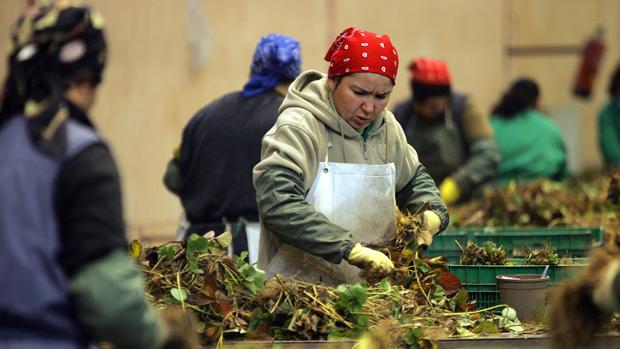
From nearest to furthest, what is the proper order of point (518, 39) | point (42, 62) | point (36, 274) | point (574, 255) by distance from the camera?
point (36, 274)
point (42, 62)
point (574, 255)
point (518, 39)

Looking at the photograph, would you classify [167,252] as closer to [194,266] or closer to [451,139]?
[194,266]

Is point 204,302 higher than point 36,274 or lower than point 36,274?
lower

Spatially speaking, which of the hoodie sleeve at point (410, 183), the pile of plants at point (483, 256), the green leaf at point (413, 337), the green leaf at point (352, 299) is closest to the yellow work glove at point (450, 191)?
the hoodie sleeve at point (410, 183)

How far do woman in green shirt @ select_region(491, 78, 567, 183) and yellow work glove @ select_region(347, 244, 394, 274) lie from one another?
233 inches

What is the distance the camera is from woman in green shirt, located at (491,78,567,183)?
11.0 meters

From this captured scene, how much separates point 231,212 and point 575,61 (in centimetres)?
1193

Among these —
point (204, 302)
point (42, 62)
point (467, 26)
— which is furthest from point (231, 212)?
point (467, 26)

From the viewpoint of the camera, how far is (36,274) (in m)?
3.52

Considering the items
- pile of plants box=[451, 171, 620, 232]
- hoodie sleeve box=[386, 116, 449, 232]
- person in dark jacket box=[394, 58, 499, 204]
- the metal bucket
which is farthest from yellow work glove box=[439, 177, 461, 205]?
the metal bucket

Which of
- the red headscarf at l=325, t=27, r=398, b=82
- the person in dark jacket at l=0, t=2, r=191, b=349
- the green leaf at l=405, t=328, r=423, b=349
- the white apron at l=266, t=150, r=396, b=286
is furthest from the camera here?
the white apron at l=266, t=150, r=396, b=286

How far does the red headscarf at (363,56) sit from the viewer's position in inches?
214

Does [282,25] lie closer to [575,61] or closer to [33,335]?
[575,61]

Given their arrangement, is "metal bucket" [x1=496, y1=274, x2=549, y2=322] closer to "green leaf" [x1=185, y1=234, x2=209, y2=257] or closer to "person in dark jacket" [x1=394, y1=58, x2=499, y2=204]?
"green leaf" [x1=185, y1=234, x2=209, y2=257]

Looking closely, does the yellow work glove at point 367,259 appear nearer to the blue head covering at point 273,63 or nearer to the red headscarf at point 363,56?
the red headscarf at point 363,56
